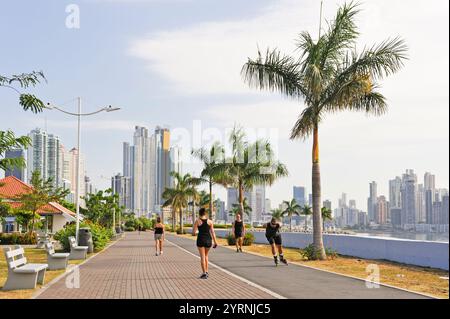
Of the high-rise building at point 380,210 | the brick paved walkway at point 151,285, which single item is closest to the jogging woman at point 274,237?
the brick paved walkway at point 151,285

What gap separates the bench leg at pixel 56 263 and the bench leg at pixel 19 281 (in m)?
5.03

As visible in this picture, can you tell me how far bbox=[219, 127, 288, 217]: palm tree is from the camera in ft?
122

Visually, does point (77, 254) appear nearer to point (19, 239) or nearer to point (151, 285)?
point (151, 285)

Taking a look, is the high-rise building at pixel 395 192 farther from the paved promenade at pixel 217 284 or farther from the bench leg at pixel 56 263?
the bench leg at pixel 56 263

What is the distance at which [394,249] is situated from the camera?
70.8 feet

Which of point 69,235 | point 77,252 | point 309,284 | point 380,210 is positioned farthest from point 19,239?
point 380,210

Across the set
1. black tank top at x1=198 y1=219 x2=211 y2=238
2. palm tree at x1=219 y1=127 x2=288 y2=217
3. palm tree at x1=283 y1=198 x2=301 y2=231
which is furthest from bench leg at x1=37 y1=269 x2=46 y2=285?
palm tree at x1=283 y1=198 x2=301 y2=231

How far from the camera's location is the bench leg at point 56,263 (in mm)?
16969

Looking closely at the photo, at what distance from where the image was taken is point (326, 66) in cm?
2131

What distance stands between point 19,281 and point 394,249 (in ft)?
46.4
